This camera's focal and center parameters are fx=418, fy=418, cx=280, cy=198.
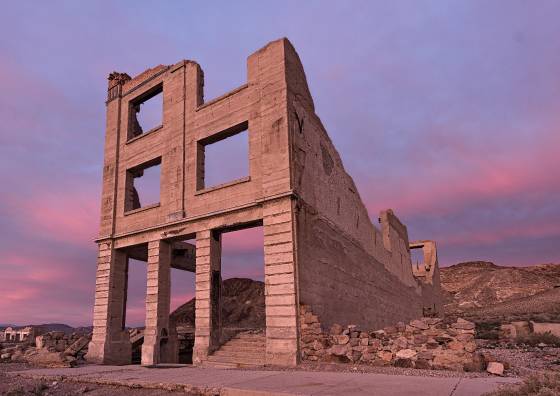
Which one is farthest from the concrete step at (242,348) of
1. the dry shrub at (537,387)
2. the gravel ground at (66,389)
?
the dry shrub at (537,387)

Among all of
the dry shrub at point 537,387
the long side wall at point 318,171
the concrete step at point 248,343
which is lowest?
the concrete step at point 248,343

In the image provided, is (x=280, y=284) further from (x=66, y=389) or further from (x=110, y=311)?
(x=110, y=311)

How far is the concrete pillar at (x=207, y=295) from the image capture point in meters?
12.4

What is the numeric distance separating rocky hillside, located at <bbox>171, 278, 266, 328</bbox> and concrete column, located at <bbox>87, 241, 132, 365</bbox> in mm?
16419

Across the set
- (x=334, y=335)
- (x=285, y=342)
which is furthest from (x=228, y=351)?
(x=334, y=335)

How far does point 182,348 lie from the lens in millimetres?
17906

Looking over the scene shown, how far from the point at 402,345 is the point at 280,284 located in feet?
10.9

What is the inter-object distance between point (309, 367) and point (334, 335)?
51.7 inches

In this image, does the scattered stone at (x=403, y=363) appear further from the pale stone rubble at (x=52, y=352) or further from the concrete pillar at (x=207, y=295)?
the pale stone rubble at (x=52, y=352)

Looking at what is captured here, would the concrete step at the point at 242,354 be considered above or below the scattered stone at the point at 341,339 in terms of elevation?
below

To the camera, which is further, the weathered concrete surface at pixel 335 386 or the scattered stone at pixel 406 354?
the scattered stone at pixel 406 354

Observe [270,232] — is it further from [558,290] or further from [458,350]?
[558,290]

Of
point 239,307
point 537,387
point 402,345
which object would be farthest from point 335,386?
point 239,307

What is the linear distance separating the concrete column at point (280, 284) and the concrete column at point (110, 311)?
25.8ft
